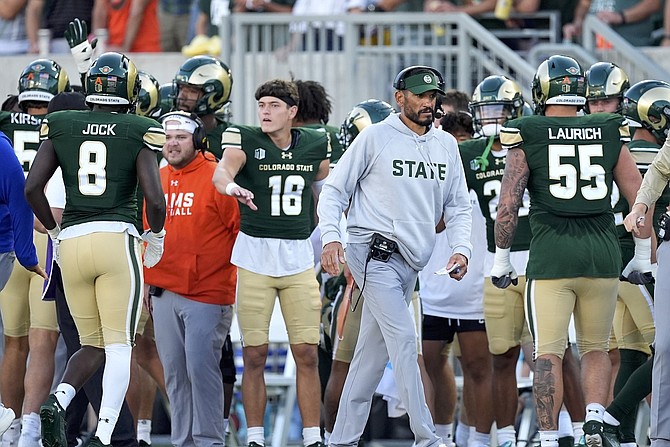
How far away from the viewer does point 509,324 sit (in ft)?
28.6

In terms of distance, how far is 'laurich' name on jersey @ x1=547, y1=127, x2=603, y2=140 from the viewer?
7848 millimetres

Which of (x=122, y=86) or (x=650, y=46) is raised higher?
(x=650, y=46)

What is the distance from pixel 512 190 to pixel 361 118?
160 cm

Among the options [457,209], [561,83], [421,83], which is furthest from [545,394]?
[421,83]

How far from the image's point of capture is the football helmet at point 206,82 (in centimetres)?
926

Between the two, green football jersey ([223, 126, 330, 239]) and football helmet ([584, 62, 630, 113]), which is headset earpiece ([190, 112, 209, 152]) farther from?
football helmet ([584, 62, 630, 113])

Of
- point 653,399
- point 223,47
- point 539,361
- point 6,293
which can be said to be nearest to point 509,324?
point 539,361

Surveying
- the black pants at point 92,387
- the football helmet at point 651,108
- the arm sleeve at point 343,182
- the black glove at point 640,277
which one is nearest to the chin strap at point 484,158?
the football helmet at point 651,108

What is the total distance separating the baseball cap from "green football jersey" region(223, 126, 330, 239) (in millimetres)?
1221

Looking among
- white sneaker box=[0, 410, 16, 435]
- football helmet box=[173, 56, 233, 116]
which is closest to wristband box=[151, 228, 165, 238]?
white sneaker box=[0, 410, 16, 435]

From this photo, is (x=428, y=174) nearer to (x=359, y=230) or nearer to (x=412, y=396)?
(x=359, y=230)

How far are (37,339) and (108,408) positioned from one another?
1.30 meters

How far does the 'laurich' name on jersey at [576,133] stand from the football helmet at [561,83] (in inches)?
7.3

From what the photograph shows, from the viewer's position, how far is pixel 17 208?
315 inches
